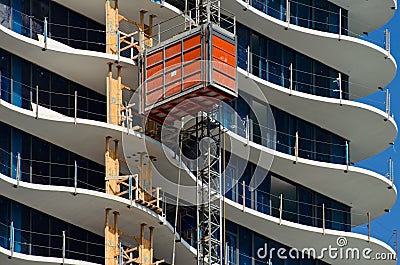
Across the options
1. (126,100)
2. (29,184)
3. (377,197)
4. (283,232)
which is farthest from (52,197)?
(377,197)

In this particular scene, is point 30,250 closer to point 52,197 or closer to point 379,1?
point 52,197

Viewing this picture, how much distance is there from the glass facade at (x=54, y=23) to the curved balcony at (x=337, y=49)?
7.57m

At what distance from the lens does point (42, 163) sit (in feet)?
289

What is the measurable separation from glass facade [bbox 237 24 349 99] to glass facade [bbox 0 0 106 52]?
26.2 feet

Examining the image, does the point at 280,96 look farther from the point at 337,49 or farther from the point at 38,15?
the point at 38,15

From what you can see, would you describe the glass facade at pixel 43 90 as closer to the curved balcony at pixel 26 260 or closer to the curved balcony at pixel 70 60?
the curved balcony at pixel 70 60

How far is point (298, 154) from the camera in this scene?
99250mm

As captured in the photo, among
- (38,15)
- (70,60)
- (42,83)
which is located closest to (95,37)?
(70,60)

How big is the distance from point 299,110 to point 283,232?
6423 mm

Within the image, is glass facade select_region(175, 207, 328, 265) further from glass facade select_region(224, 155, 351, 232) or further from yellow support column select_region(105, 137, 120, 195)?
yellow support column select_region(105, 137, 120, 195)

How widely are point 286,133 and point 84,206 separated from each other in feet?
49.7

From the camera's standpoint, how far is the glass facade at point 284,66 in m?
97.7

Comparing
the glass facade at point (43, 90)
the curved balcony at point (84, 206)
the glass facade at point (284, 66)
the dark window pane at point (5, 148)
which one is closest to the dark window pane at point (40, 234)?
the curved balcony at point (84, 206)

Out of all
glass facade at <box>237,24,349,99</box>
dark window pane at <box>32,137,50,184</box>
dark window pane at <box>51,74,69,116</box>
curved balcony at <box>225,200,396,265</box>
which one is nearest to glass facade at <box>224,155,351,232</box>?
curved balcony at <box>225,200,396,265</box>
